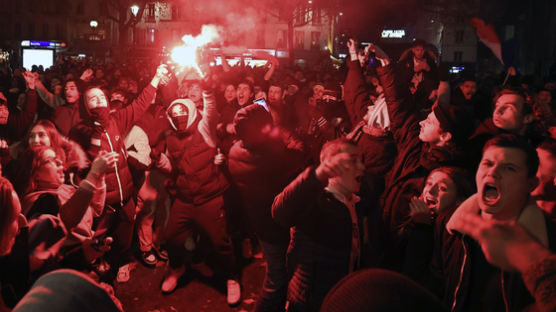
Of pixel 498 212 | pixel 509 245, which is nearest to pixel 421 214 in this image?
pixel 498 212

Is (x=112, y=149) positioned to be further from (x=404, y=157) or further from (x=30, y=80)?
(x=30, y=80)

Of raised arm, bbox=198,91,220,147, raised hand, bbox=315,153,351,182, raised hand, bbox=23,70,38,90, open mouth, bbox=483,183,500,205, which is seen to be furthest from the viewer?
raised hand, bbox=23,70,38,90

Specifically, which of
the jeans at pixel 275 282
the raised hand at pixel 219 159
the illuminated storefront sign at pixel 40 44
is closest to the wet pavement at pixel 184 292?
the jeans at pixel 275 282

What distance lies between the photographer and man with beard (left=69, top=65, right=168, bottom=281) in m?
5.07

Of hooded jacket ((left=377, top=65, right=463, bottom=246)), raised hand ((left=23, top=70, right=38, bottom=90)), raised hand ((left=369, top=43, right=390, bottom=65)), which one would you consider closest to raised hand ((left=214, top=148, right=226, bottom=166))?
hooded jacket ((left=377, top=65, right=463, bottom=246))

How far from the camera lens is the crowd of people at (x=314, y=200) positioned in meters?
2.01

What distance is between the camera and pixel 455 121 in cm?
396

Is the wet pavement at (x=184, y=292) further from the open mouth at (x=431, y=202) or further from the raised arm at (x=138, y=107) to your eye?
the open mouth at (x=431, y=202)

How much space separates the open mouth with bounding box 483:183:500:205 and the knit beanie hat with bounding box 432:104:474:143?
165cm

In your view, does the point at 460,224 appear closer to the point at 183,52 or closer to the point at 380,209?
the point at 380,209

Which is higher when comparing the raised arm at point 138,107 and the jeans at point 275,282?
the raised arm at point 138,107

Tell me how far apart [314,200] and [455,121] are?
1679mm

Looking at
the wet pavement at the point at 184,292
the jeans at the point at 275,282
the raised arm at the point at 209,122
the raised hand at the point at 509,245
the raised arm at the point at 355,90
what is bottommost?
the wet pavement at the point at 184,292

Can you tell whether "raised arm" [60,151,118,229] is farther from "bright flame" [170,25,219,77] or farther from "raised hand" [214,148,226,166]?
"bright flame" [170,25,219,77]
